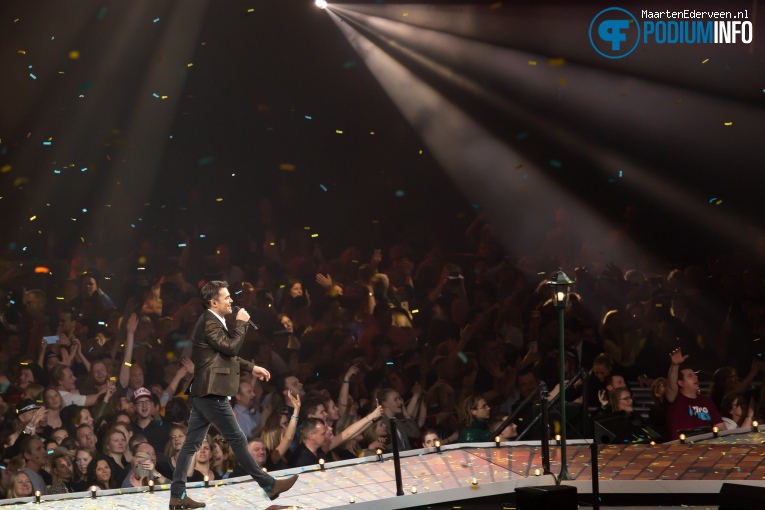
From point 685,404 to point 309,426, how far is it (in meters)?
3.07

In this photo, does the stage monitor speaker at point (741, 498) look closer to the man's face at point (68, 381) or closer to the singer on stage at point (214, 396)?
the singer on stage at point (214, 396)

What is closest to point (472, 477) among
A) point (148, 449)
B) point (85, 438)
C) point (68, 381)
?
point (148, 449)

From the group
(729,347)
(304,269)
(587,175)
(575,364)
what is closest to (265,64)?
(304,269)

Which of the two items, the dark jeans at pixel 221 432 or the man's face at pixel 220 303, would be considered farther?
the man's face at pixel 220 303

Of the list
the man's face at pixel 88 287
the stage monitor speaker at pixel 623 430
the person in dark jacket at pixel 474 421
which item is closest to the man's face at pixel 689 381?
the stage monitor speaker at pixel 623 430

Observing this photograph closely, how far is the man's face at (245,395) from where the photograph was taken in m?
8.24

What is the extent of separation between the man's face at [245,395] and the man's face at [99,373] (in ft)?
3.24

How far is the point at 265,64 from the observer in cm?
1098

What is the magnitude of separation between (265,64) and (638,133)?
378 centimetres

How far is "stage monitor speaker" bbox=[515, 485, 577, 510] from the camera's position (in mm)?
5234

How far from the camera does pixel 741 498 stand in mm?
5410

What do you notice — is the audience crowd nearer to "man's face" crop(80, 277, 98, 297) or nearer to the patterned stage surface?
"man's face" crop(80, 277, 98, 297)

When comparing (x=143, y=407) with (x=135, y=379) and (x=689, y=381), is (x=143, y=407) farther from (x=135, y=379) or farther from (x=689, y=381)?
(x=689, y=381)

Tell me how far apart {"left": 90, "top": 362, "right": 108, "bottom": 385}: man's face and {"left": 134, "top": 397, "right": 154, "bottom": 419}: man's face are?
1.26 feet
